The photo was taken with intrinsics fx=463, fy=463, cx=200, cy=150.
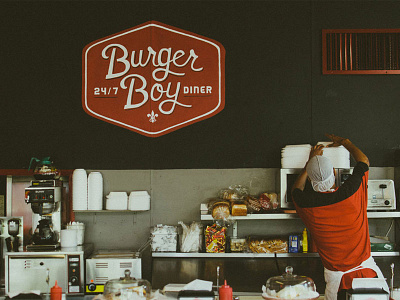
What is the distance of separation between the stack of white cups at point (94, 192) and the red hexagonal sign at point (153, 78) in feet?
1.96

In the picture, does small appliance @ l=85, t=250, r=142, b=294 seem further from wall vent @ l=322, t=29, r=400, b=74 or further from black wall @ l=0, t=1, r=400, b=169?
wall vent @ l=322, t=29, r=400, b=74

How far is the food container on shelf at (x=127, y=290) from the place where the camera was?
8.52ft

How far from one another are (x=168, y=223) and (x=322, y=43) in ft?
7.64

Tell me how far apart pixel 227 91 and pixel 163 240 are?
1.57 meters

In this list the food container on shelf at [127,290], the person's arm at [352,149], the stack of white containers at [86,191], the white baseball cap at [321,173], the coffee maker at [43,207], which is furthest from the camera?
the stack of white containers at [86,191]

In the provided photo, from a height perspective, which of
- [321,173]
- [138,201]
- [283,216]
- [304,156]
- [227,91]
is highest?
[227,91]

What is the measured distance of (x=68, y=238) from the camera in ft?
13.5

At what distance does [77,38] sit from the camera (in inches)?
182

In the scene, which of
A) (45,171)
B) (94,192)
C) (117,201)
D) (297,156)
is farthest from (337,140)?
(45,171)

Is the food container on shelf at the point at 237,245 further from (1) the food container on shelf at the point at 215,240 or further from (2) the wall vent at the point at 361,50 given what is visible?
(2) the wall vent at the point at 361,50

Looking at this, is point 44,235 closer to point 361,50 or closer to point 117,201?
point 117,201

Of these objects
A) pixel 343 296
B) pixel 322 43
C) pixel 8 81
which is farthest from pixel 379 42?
pixel 8 81

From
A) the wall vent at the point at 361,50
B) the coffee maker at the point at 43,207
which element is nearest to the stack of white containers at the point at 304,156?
the wall vent at the point at 361,50

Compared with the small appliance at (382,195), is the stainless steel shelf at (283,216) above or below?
below
